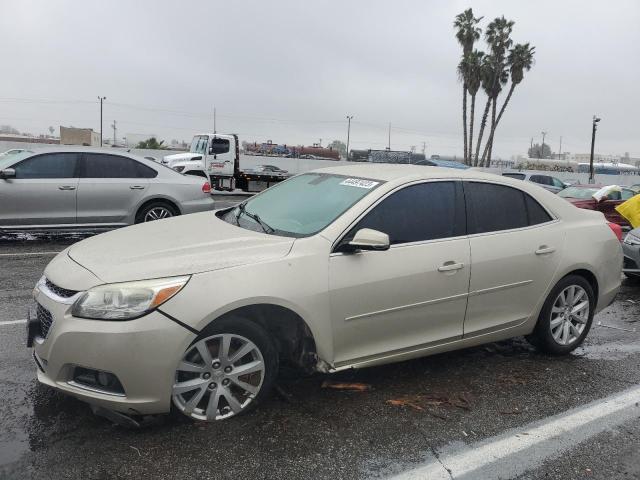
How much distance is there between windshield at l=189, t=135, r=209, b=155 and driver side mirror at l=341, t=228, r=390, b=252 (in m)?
18.9

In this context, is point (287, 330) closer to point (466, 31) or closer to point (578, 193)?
point (578, 193)

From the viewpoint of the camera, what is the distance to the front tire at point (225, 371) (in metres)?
3.06

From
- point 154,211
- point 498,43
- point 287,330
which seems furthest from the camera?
point 498,43

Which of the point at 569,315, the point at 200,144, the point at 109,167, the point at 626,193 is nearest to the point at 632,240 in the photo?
the point at 569,315

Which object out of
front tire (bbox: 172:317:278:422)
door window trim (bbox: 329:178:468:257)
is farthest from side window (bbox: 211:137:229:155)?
front tire (bbox: 172:317:278:422)

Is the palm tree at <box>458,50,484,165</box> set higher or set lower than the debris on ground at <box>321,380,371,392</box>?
higher

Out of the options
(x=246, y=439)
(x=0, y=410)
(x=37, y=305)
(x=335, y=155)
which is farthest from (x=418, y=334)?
(x=335, y=155)

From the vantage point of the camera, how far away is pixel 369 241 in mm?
3322

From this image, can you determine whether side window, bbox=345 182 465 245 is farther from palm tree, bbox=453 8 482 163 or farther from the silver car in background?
palm tree, bbox=453 8 482 163

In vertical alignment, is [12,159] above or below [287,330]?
above

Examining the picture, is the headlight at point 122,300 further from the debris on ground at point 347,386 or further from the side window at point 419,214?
the debris on ground at point 347,386

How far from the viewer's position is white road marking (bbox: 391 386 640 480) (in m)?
2.88

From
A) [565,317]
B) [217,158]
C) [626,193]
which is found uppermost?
[217,158]

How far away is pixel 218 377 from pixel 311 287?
0.74 meters
